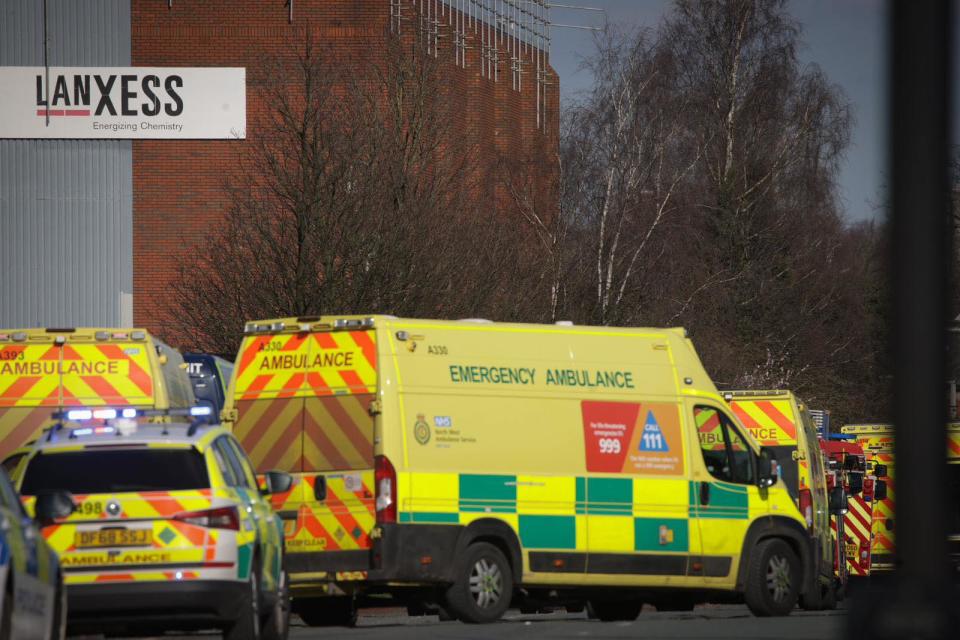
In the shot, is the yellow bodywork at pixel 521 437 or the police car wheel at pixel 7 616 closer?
the police car wheel at pixel 7 616

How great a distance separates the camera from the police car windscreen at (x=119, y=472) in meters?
11.5

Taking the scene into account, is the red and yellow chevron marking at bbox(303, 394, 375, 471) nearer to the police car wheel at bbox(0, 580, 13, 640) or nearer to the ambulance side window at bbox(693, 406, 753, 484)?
the ambulance side window at bbox(693, 406, 753, 484)

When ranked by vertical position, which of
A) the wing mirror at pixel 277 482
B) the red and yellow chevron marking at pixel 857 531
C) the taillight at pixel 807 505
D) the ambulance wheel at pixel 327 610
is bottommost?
the red and yellow chevron marking at pixel 857 531

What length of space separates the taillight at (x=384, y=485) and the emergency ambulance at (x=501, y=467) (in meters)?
0.01

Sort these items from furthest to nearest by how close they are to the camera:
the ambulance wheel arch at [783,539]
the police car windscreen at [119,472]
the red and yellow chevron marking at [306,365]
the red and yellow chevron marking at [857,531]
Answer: the red and yellow chevron marking at [857,531] → the ambulance wheel arch at [783,539] → the red and yellow chevron marking at [306,365] → the police car windscreen at [119,472]

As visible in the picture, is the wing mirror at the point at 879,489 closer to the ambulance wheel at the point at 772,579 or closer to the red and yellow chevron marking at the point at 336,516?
the ambulance wheel at the point at 772,579

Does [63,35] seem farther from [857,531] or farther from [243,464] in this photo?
[243,464]

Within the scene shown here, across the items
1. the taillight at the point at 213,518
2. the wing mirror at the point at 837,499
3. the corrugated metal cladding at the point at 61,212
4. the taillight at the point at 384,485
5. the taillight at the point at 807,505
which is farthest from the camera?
the corrugated metal cladding at the point at 61,212

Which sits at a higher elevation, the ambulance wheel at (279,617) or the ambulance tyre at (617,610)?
the ambulance wheel at (279,617)

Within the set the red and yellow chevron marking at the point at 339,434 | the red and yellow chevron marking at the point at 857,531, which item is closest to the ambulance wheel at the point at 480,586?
the red and yellow chevron marking at the point at 339,434

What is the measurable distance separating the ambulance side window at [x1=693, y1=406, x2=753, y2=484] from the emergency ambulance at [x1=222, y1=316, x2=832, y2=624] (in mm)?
19

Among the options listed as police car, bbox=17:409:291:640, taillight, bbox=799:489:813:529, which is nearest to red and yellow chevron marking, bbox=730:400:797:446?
taillight, bbox=799:489:813:529

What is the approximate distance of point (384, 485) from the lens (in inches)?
599

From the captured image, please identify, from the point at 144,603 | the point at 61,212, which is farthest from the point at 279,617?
the point at 61,212
